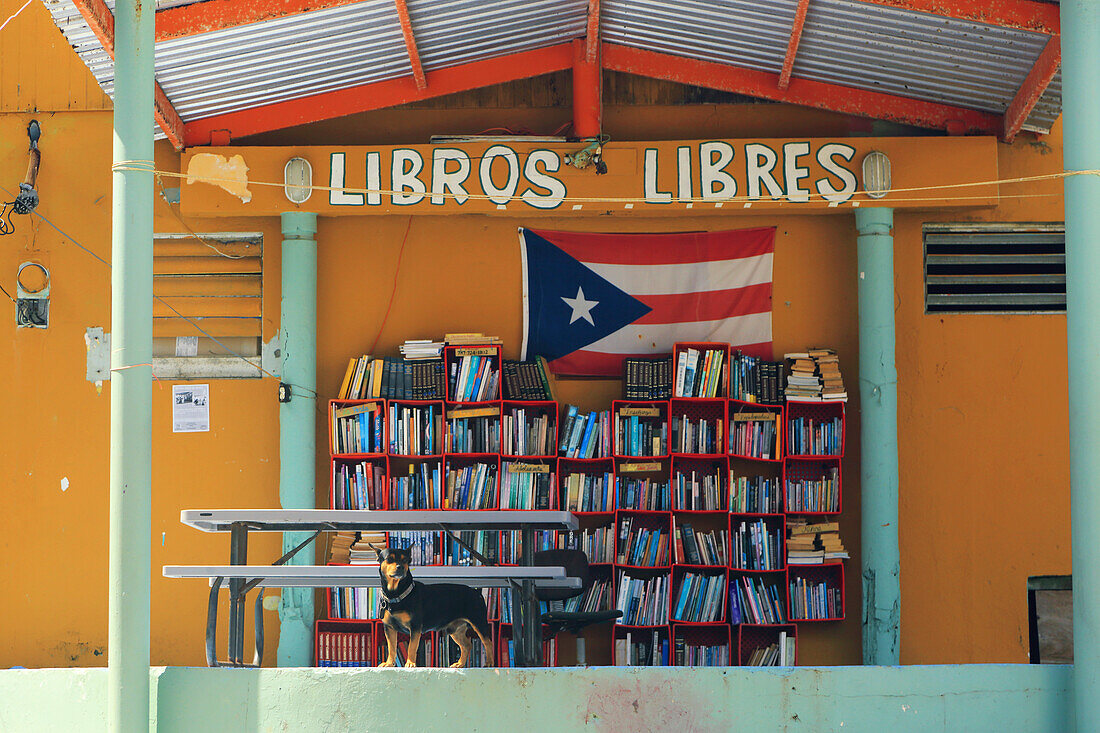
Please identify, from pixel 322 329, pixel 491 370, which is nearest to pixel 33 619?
pixel 322 329

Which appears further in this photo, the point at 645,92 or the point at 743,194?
the point at 645,92

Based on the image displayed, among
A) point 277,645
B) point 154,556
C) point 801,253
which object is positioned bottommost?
point 277,645

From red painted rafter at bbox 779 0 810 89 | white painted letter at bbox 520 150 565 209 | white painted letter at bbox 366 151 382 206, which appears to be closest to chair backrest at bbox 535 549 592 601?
white painted letter at bbox 520 150 565 209

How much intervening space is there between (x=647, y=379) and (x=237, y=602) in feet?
10.7

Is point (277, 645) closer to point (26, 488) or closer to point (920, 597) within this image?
point (26, 488)

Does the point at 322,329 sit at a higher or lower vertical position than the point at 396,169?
lower

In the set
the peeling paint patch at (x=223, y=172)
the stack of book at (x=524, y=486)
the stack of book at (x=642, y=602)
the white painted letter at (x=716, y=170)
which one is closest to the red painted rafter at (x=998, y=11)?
the white painted letter at (x=716, y=170)

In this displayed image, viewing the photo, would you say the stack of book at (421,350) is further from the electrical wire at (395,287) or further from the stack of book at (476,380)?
the electrical wire at (395,287)

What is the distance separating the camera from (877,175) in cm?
750

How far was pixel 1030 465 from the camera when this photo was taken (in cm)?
775

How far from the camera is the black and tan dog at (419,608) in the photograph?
5070 mm

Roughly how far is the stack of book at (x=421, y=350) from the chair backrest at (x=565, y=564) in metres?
1.54

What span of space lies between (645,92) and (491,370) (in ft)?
7.38

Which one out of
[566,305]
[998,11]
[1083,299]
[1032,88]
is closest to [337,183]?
[566,305]
